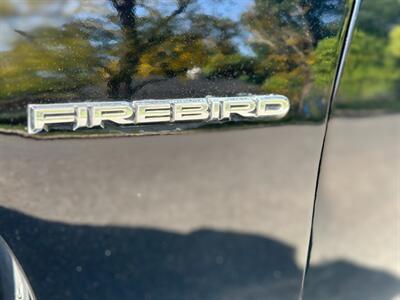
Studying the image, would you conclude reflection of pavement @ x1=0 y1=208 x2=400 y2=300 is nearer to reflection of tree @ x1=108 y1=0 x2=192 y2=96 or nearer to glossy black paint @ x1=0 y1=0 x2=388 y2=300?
glossy black paint @ x1=0 y1=0 x2=388 y2=300

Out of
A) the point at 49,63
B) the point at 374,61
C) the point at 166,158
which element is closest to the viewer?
the point at 49,63

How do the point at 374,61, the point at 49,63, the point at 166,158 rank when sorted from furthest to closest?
the point at 374,61 < the point at 166,158 < the point at 49,63

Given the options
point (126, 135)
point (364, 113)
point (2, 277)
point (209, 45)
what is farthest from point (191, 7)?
point (2, 277)

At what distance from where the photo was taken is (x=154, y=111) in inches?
49.3

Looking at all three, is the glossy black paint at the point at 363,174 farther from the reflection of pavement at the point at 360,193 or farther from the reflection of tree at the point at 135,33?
the reflection of tree at the point at 135,33

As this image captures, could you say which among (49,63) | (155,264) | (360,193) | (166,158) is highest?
(49,63)

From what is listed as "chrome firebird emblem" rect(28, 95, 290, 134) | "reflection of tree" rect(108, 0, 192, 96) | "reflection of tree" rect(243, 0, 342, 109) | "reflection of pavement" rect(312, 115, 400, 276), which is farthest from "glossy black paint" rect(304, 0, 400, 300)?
"reflection of tree" rect(108, 0, 192, 96)

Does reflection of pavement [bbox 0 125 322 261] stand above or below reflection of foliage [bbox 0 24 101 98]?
below

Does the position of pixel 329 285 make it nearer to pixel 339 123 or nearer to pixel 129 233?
pixel 339 123

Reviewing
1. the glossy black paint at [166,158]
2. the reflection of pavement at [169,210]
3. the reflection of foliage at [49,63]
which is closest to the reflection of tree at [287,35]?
the glossy black paint at [166,158]

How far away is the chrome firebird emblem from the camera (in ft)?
3.86

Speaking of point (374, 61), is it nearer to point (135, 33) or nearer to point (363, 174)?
point (363, 174)

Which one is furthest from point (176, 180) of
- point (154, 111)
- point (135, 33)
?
point (135, 33)

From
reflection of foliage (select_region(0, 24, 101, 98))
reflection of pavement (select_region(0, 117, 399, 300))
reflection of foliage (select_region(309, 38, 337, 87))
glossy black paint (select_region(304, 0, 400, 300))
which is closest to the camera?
reflection of foliage (select_region(0, 24, 101, 98))
